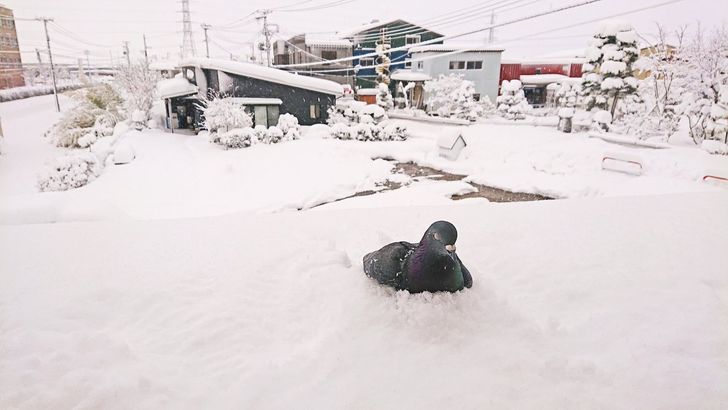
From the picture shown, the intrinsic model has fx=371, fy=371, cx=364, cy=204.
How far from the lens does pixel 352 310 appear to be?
2.38 m

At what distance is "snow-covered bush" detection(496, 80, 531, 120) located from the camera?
59.4ft

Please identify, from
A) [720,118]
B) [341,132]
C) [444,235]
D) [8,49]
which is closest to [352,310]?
[444,235]

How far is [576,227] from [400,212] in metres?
1.98

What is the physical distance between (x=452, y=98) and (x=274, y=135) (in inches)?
391

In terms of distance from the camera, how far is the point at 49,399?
157 cm

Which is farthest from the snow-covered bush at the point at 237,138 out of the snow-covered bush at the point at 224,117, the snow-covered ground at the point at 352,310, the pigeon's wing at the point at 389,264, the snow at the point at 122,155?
the pigeon's wing at the point at 389,264

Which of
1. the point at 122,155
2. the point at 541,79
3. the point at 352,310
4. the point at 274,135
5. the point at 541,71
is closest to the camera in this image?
the point at 352,310

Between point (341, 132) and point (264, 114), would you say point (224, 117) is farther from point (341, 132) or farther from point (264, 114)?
point (341, 132)

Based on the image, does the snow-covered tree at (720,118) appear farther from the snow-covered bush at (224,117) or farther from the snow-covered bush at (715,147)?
the snow-covered bush at (224,117)

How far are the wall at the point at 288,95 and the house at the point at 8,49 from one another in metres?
12.2

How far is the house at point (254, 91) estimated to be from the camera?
14078mm

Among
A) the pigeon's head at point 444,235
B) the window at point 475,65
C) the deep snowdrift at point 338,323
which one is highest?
the window at point 475,65

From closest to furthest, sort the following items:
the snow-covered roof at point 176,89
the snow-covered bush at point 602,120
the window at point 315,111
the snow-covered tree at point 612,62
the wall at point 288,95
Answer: the snow-covered bush at point 602,120 → the snow-covered tree at point 612,62 → the wall at point 288,95 → the snow-covered roof at point 176,89 → the window at point 315,111

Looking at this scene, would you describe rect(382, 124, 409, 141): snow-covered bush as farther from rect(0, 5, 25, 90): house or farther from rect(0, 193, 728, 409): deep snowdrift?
rect(0, 5, 25, 90): house
